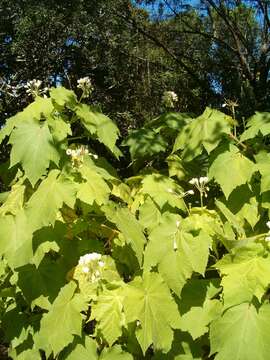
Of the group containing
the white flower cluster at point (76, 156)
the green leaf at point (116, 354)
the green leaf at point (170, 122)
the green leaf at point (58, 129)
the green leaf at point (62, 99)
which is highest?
the green leaf at point (62, 99)

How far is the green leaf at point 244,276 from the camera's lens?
2076mm

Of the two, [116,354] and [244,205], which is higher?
[244,205]

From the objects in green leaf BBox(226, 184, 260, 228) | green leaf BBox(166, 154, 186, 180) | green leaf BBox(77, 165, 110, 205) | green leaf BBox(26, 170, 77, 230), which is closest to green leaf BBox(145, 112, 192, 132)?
green leaf BBox(166, 154, 186, 180)

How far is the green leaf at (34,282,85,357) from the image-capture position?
7.72 feet

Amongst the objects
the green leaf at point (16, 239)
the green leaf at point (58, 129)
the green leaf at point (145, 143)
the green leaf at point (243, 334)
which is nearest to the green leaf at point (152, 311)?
the green leaf at point (243, 334)

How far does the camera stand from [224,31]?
10273mm

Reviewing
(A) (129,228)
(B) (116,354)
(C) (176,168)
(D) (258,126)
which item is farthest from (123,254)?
(D) (258,126)

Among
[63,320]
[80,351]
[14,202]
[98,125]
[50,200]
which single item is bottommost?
[80,351]

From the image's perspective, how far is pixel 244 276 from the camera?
210 centimetres

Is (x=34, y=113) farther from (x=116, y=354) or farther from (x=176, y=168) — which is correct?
(x=116, y=354)

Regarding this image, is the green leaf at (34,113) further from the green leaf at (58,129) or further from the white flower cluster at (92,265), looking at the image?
the white flower cluster at (92,265)

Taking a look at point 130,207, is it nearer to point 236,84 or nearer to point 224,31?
point 236,84

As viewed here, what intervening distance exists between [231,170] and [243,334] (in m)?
1.05

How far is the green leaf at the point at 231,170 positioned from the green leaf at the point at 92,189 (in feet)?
2.30
